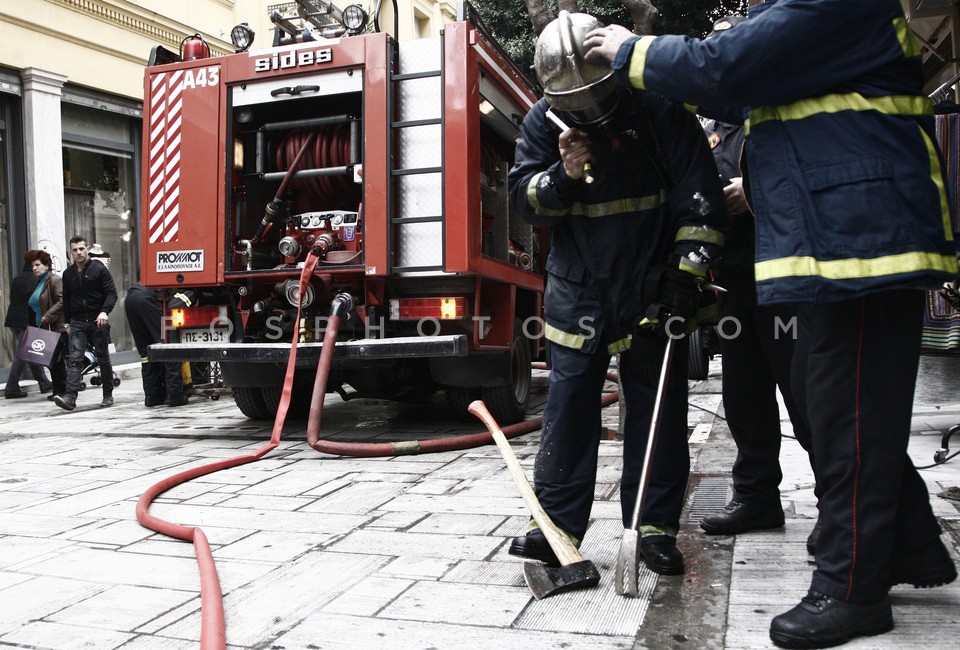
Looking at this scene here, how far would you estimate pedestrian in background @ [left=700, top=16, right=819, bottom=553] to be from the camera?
120 inches

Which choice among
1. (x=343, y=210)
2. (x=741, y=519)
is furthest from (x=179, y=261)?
(x=741, y=519)

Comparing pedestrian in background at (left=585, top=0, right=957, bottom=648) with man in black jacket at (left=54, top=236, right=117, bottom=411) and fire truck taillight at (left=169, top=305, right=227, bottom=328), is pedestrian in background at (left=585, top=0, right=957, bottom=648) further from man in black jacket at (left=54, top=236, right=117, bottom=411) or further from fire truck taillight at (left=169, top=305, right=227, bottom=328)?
man in black jacket at (left=54, top=236, right=117, bottom=411)

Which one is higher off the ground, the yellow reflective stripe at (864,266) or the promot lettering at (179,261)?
the promot lettering at (179,261)

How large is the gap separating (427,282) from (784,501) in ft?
9.46

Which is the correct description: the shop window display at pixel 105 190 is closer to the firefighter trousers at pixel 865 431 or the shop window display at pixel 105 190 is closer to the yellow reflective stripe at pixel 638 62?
the yellow reflective stripe at pixel 638 62

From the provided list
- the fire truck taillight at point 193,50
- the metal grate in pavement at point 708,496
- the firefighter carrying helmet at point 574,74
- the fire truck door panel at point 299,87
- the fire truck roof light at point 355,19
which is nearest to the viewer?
the firefighter carrying helmet at point 574,74

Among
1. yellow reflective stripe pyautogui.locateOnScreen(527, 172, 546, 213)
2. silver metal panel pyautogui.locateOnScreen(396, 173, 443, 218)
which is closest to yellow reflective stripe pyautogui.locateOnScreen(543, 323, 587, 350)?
yellow reflective stripe pyautogui.locateOnScreen(527, 172, 546, 213)

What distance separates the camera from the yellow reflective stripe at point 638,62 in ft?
7.50

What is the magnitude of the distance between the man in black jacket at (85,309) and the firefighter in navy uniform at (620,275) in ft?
23.6

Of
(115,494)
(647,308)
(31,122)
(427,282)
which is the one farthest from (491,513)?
(31,122)

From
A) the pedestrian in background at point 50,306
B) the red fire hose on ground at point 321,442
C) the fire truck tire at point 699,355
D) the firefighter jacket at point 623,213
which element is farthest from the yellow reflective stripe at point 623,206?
the pedestrian in background at point 50,306

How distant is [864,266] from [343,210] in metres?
4.79

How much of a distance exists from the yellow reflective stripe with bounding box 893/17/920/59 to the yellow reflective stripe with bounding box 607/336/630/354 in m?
1.15

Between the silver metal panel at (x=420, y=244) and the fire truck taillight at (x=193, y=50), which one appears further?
the fire truck taillight at (x=193, y=50)
